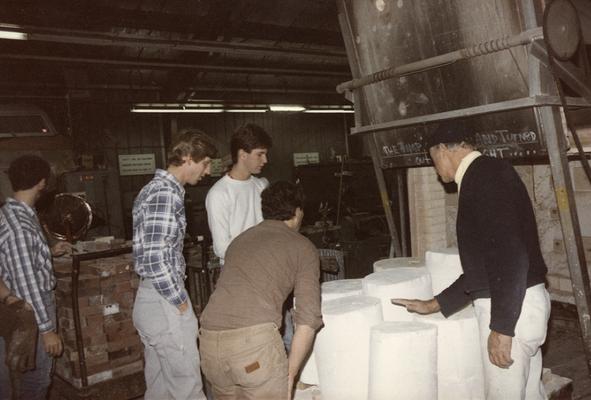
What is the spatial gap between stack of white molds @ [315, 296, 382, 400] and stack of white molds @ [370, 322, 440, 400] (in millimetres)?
183

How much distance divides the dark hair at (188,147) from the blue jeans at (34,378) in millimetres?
1606

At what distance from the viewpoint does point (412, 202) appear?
5434mm

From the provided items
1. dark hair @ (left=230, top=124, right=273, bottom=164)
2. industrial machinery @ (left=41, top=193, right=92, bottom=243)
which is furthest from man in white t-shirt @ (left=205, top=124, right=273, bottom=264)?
industrial machinery @ (left=41, top=193, right=92, bottom=243)

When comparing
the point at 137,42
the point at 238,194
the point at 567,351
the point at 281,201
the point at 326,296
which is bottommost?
the point at 567,351

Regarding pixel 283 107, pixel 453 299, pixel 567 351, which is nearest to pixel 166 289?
pixel 453 299

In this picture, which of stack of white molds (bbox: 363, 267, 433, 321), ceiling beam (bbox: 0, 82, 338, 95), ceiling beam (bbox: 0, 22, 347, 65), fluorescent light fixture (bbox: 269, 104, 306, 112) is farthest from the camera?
fluorescent light fixture (bbox: 269, 104, 306, 112)

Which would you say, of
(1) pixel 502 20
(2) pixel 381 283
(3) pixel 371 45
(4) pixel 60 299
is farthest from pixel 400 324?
(4) pixel 60 299

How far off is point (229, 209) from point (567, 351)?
3.69 metres

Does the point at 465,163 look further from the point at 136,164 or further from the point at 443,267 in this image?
the point at 136,164

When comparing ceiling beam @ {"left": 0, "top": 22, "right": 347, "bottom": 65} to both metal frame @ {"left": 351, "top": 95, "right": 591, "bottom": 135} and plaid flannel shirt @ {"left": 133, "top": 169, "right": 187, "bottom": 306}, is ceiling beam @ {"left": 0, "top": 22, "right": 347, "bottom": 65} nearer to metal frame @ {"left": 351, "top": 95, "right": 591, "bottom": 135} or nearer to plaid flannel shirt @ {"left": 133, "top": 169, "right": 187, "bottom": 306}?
metal frame @ {"left": 351, "top": 95, "right": 591, "bottom": 135}

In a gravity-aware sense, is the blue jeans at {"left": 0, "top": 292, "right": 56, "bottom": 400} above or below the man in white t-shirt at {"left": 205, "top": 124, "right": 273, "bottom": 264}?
below

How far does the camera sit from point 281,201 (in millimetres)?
2506

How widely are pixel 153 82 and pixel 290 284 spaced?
1138 cm

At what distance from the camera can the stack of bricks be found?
432 cm
